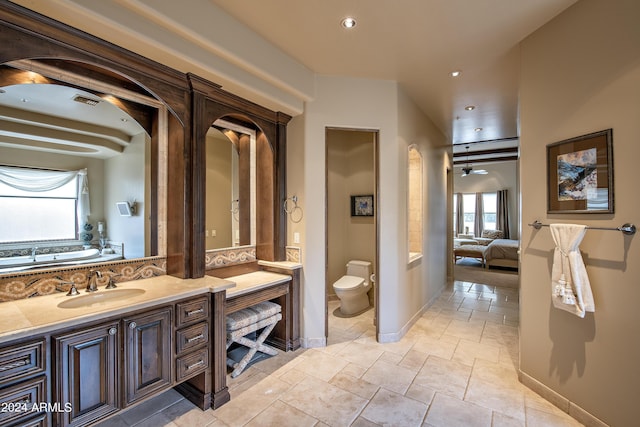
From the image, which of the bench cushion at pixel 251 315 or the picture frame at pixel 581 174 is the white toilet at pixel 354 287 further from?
the picture frame at pixel 581 174

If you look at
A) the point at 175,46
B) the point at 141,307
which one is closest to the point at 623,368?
the point at 141,307

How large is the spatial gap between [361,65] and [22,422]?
3.40 m

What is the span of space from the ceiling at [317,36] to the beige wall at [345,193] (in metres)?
1.40

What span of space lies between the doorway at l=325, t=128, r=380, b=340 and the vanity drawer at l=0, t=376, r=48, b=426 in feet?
10.9

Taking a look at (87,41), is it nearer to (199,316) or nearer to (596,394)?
(199,316)

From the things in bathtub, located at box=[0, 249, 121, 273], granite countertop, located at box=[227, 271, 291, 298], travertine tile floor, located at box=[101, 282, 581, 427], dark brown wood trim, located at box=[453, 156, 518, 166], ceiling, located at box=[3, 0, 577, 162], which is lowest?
travertine tile floor, located at box=[101, 282, 581, 427]

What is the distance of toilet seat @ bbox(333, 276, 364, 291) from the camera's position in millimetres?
3662

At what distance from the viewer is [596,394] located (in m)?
1.82

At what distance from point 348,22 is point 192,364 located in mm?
2797

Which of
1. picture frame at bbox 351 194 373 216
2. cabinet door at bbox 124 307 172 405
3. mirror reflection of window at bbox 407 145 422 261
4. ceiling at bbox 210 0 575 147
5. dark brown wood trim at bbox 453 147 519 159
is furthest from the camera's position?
dark brown wood trim at bbox 453 147 519 159

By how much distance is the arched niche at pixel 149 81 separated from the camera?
→ 4.97 ft

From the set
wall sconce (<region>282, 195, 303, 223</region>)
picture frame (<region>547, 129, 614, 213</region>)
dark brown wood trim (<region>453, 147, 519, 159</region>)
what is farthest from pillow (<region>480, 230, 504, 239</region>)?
wall sconce (<region>282, 195, 303, 223</region>)

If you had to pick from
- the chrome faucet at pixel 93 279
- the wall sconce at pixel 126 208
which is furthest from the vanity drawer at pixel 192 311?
the wall sconce at pixel 126 208

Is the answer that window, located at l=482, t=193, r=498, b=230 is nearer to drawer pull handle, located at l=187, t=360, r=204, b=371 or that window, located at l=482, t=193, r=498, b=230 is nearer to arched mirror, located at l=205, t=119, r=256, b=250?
arched mirror, located at l=205, t=119, r=256, b=250
